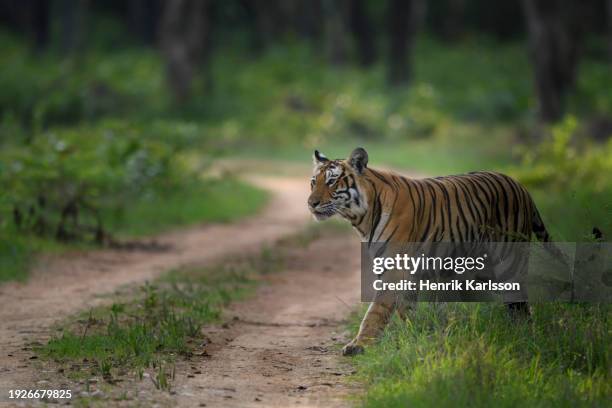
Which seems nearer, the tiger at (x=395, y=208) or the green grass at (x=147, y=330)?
the green grass at (x=147, y=330)

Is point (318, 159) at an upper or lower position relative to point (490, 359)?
upper

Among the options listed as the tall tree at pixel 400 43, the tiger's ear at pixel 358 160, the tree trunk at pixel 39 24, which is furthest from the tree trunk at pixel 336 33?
the tiger's ear at pixel 358 160

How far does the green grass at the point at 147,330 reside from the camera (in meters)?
7.26

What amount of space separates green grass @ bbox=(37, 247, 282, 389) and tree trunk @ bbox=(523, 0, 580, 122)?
12402 millimetres

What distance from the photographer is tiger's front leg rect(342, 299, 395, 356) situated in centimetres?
743

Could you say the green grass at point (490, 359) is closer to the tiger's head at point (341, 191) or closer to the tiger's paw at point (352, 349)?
the tiger's paw at point (352, 349)

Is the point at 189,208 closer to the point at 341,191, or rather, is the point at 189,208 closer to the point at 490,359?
the point at 341,191

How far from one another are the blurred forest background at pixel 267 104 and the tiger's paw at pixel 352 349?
2.07 metres

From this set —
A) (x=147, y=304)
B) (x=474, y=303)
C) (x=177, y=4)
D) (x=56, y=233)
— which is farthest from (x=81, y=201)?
(x=177, y=4)

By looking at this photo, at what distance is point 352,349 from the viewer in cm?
753

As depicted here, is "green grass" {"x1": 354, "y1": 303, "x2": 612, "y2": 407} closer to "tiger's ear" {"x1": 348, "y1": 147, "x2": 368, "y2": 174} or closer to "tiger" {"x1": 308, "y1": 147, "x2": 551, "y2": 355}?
"tiger" {"x1": 308, "y1": 147, "x2": 551, "y2": 355}

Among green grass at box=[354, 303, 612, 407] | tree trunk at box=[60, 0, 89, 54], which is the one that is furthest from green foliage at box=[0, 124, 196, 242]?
tree trunk at box=[60, 0, 89, 54]

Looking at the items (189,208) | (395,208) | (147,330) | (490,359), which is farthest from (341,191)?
(189,208)

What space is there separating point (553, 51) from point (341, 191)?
15.1m
